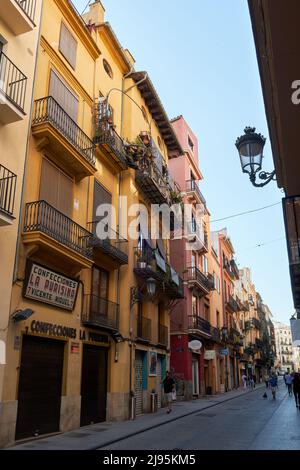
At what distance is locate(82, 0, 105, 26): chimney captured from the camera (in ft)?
62.9

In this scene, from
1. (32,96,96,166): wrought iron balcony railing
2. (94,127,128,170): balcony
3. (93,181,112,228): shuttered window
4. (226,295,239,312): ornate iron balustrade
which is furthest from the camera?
(226,295,239,312): ornate iron balustrade

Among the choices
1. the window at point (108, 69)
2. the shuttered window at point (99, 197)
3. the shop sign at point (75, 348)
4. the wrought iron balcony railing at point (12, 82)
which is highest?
the window at point (108, 69)

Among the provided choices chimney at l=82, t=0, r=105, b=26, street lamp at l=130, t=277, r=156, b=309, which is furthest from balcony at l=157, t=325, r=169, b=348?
chimney at l=82, t=0, r=105, b=26

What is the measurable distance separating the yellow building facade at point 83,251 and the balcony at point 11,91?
0.85 meters

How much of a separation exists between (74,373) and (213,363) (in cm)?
2427

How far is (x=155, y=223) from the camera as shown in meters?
23.6

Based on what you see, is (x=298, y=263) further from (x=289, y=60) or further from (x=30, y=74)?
(x=30, y=74)

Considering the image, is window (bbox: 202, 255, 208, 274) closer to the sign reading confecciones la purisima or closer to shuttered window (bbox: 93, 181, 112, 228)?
shuttered window (bbox: 93, 181, 112, 228)

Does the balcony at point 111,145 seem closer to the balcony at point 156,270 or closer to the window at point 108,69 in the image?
the window at point 108,69

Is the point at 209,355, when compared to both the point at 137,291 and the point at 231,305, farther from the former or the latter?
the point at 137,291

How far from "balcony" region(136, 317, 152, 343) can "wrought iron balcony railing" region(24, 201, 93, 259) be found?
6361 mm

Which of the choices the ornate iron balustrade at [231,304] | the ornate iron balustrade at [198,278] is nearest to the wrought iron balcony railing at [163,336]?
the ornate iron balustrade at [198,278]

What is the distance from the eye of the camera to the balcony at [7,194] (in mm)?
10593
